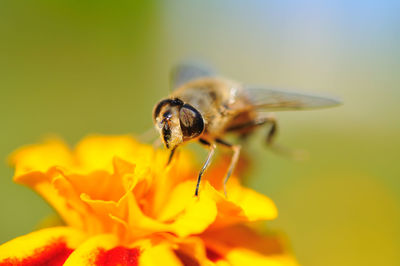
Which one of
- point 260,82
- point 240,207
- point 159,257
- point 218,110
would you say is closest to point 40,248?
point 159,257

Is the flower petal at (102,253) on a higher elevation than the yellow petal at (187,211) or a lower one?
lower

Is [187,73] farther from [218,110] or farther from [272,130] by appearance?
[218,110]

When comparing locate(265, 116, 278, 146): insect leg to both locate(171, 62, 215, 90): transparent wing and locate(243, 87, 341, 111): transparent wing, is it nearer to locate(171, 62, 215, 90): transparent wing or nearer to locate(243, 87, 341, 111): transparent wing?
locate(243, 87, 341, 111): transparent wing

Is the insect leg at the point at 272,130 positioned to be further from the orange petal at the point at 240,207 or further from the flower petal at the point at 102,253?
the flower petal at the point at 102,253

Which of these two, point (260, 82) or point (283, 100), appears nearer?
point (283, 100)

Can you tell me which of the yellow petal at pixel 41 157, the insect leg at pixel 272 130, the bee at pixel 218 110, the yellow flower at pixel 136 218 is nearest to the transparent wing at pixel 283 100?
the bee at pixel 218 110

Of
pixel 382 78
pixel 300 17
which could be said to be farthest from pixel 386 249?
pixel 300 17
